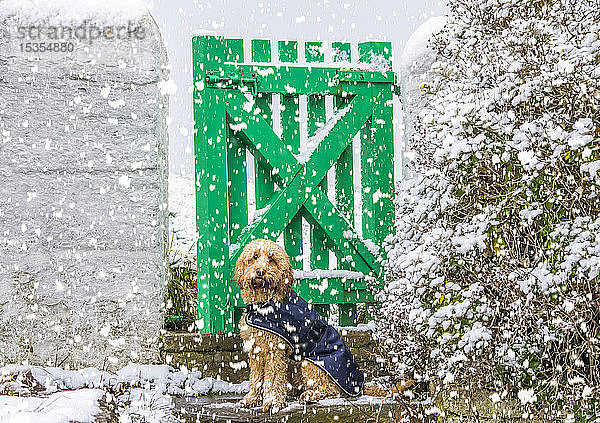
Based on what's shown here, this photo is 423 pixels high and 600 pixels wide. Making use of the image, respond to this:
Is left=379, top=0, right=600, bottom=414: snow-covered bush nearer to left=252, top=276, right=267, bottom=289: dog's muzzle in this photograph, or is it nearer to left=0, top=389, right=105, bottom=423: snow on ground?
left=252, top=276, right=267, bottom=289: dog's muzzle

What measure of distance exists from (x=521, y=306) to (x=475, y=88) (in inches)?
42.2

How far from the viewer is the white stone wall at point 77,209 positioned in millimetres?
4801

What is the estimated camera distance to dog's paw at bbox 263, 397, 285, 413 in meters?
3.86

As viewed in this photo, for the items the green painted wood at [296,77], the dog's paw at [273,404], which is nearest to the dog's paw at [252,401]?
the dog's paw at [273,404]

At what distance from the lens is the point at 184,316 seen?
5262 mm

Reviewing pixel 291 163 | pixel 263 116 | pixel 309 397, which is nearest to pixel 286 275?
pixel 309 397

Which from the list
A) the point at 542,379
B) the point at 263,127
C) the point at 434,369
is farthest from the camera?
the point at 263,127

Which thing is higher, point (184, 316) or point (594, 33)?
point (594, 33)

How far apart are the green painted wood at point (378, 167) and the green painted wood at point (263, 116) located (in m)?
0.77

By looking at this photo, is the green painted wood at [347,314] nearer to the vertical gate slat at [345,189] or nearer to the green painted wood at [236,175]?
the vertical gate slat at [345,189]

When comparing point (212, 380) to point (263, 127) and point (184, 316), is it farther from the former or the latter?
point (263, 127)

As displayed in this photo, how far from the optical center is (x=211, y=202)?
4902 mm

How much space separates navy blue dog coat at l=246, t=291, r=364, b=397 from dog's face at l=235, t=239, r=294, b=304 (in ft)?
0.20

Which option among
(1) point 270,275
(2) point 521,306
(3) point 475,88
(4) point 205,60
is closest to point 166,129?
(4) point 205,60
